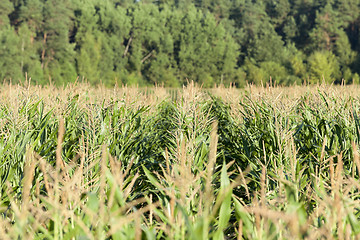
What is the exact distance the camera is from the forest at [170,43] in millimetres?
35281

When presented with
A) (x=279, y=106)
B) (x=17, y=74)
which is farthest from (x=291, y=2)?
(x=279, y=106)

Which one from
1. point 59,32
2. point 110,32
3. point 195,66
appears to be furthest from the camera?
point 195,66

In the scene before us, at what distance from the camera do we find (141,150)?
4.77 metres

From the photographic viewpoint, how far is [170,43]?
45.2 meters

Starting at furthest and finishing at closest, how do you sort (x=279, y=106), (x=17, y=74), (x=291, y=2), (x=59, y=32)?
1. (x=291, y=2)
2. (x=59, y=32)
3. (x=17, y=74)
4. (x=279, y=106)

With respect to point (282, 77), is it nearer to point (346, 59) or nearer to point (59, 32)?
point (346, 59)

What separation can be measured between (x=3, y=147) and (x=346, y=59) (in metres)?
49.1

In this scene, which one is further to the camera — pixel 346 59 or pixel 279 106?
pixel 346 59

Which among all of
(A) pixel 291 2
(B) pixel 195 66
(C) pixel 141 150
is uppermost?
(A) pixel 291 2

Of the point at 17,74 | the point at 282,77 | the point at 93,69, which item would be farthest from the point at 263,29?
the point at 17,74

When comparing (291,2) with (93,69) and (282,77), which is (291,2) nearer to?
(282,77)

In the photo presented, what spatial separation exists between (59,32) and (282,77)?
25.8 m

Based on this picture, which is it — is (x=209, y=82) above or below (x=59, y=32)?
below

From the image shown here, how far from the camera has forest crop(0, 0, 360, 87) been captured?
3528cm
